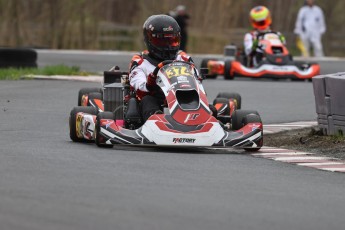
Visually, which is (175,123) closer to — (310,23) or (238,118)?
(238,118)

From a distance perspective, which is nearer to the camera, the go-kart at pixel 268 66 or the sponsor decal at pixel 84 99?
the sponsor decal at pixel 84 99

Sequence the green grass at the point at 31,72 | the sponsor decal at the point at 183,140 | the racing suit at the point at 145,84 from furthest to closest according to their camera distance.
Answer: the green grass at the point at 31,72
the racing suit at the point at 145,84
the sponsor decal at the point at 183,140

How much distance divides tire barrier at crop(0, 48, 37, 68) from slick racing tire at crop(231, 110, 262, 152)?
501 inches

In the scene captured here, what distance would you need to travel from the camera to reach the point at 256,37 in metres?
25.7

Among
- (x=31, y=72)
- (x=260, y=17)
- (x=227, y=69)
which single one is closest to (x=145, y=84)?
→ (x=31, y=72)

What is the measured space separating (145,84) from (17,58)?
42.0 feet

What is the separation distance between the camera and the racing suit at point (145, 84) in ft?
41.4

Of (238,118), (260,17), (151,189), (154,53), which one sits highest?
(260,17)

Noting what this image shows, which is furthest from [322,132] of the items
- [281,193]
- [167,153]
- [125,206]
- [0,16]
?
[0,16]

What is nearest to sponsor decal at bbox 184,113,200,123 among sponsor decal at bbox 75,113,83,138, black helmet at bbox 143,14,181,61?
sponsor decal at bbox 75,113,83,138

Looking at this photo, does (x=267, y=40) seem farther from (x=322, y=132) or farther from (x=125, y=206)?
(x=125, y=206)

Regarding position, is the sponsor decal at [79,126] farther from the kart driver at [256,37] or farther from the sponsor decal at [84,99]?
the kart driver at [256,37]

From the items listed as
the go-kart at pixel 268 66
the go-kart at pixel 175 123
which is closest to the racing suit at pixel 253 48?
the go-kart at pixel 268 66

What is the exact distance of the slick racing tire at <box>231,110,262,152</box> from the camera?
41.1 ft
